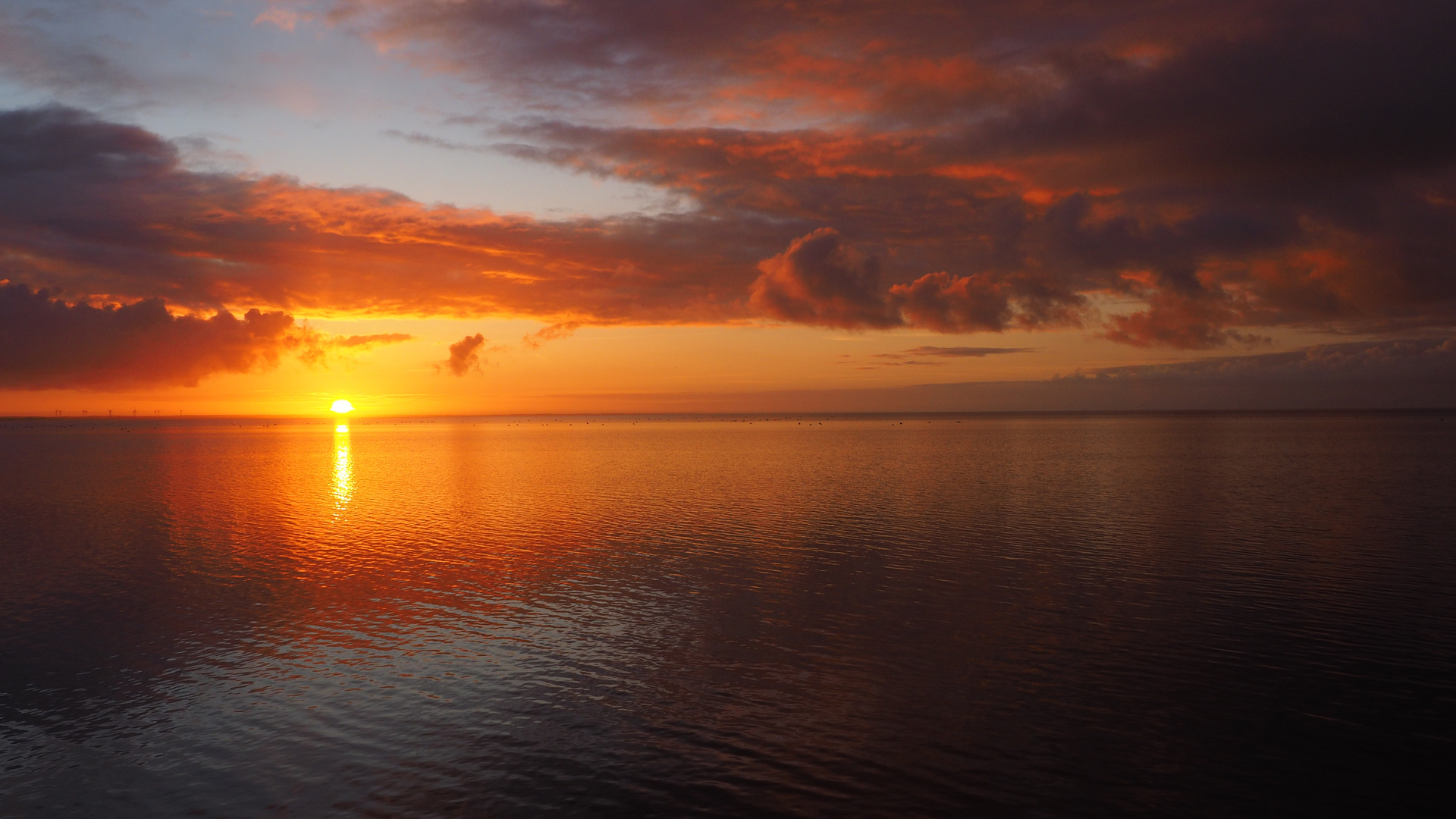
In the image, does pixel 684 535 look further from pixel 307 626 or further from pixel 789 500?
pixel 307 626

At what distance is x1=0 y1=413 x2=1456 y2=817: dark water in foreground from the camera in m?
20.3

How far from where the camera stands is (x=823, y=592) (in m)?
41.0

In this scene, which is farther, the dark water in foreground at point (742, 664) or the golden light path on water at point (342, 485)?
the golden light path on water at point (342, 485)

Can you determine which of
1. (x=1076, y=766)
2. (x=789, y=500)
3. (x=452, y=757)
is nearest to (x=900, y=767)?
(x=1076, y=766)

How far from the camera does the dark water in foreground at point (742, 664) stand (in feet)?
66.6

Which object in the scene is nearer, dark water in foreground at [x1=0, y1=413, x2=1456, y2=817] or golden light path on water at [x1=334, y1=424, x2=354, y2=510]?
dark water in foreground at [x1=0, y1=413, x2=1456, y2=817]

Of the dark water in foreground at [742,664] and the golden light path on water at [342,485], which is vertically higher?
the dark water in foreground at [742,664]

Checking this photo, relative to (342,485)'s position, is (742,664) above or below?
above

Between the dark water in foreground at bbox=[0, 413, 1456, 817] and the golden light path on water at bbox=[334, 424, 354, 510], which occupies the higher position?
the dark water in foreground at bbox=[0, 413, 1456, 817]

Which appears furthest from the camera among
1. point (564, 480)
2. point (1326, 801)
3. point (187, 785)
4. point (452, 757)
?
point (564, 480)

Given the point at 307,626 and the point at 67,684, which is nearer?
the point at 67,684

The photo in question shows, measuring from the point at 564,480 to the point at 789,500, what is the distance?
135 ft

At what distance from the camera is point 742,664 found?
29.7 m

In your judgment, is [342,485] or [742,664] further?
[342,485]
